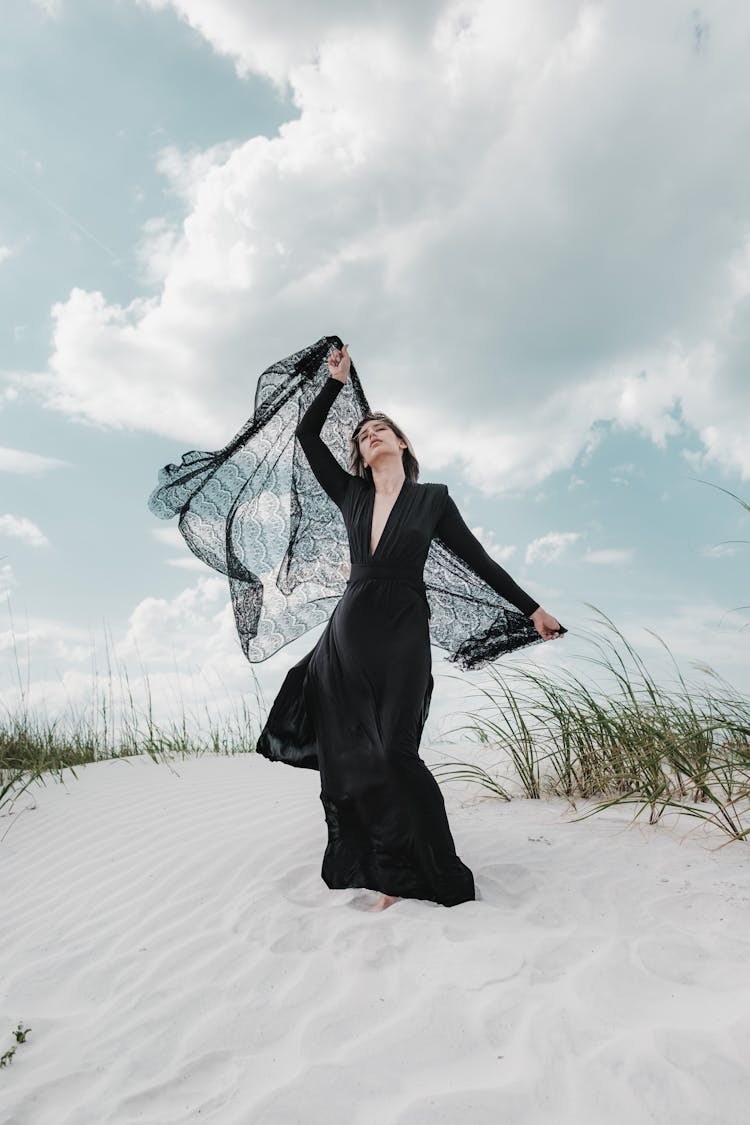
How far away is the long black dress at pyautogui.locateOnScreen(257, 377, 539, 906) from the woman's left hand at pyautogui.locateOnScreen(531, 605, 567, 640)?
0.07 m

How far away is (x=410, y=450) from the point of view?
433 centimetres

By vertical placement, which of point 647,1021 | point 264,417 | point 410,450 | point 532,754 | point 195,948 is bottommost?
point 647,1021

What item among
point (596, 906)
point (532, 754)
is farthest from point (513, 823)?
point (596, 906)

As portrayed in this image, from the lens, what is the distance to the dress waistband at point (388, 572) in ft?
12.4

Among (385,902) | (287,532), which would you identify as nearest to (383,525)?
(287,532)

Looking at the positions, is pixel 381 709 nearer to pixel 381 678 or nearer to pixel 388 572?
pixel 381 678

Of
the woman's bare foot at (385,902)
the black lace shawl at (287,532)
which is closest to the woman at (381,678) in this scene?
the woman's bare foot at (385,902)

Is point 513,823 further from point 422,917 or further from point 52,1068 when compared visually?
point 52,1068

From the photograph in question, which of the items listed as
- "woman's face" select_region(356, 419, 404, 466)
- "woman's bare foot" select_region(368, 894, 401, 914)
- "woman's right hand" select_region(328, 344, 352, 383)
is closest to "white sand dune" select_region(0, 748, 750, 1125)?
"woman's bare foot" select_region(368, 894, 401, 914)

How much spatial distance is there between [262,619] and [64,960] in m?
2.22

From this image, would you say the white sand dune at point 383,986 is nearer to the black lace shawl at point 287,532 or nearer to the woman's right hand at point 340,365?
the black lace shawl at point 287,532

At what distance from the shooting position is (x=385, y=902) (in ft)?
11.0

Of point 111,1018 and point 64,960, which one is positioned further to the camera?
point 64,960

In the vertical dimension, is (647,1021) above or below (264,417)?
below
